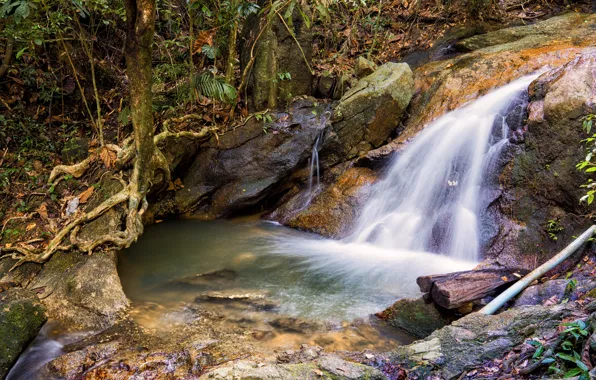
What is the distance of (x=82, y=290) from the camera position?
4469 mm

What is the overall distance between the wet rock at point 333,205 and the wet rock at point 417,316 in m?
2.75

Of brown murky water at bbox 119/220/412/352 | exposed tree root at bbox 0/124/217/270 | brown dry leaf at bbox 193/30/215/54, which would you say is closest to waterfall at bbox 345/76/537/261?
brown murky water at bbox 119/220/412/352

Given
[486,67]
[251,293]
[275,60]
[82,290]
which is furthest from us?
[275,60]

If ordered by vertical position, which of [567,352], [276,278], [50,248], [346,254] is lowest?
[346,254]

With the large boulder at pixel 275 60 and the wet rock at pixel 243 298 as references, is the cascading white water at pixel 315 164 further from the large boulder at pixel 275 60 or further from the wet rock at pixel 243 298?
the wet rock at pixel 243 298

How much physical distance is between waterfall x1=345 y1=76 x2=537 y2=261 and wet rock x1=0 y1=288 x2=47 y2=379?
463 cm

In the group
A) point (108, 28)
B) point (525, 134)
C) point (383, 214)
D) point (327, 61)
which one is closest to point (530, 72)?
point (525, 134)

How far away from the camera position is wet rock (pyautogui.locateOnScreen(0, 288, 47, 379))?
3.43 metres

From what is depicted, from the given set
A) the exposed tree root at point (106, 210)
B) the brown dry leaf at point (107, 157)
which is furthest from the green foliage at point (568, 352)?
the brown dry leaf at point (107, 157)

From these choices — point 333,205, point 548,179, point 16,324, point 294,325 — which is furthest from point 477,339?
point 333,205

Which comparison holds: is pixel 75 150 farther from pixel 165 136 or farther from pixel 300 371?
pixel 300 371

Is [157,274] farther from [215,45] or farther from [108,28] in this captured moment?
[108,28]

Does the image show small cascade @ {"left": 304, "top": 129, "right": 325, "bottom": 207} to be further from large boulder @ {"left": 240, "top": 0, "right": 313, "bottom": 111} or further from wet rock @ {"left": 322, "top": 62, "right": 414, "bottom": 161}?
large boulder @ {"left": 240, "top": 0, "right": 313, "bottom": 111}

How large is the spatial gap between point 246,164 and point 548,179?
522 cm
